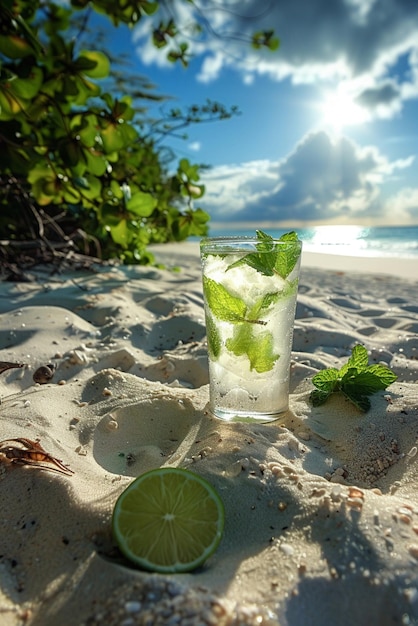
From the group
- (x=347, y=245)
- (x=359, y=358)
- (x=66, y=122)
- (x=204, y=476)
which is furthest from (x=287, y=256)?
(x=347, y=245)

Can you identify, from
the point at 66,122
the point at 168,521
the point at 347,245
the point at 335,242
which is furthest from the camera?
the point at 347,245

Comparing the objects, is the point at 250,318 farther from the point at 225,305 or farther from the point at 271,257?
the point at 271,257

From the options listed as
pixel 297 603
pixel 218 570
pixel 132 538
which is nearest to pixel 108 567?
pixel 132 538

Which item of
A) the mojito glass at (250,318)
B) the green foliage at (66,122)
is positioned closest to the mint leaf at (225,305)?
the mojito glass at (250,318)

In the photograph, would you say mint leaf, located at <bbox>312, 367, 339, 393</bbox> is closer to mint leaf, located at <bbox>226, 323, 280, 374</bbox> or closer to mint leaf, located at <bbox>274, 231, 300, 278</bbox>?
mint leaf, located at <bbox>226, 323, 280, 374</bbox>

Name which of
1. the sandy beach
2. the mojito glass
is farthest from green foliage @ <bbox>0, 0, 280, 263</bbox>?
the mojito glass

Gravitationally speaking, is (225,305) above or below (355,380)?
above

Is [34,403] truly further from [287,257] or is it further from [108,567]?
[287,257]
